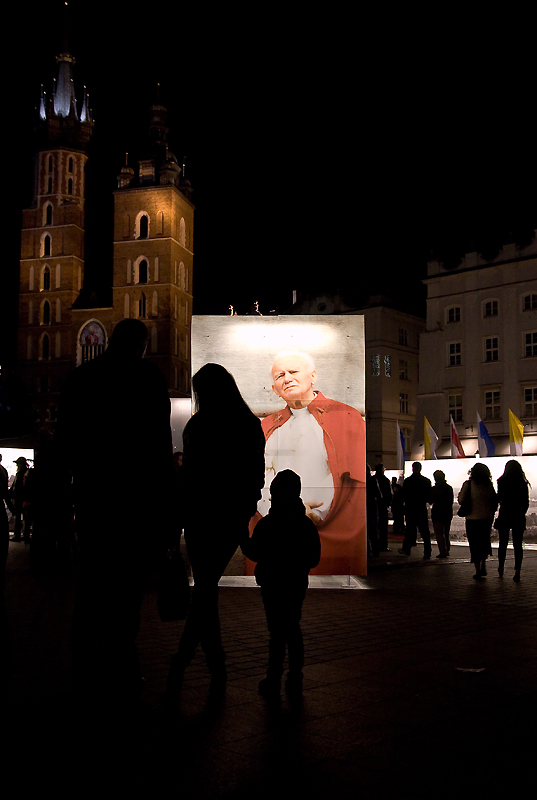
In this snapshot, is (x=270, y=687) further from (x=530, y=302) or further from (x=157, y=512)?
(x=530, y=302)

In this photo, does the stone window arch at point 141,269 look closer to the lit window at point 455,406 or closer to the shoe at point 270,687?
the lit window at point 455,406

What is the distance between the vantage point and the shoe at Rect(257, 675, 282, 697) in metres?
5.40

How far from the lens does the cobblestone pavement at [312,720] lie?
3.79 meters

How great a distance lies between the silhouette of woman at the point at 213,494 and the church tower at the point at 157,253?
81.8 metres

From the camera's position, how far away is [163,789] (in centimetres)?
364

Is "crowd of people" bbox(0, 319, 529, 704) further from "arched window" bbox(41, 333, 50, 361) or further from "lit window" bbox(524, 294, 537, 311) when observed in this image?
"arched window" bbox(41, 333, 50, 361)

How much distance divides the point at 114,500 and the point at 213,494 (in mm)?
919

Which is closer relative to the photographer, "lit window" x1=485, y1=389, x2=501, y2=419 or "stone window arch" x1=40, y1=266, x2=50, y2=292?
"lit window" x1=485, y1=389, x2=501, y2=419

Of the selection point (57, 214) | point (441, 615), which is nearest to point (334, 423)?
point (441, 615)

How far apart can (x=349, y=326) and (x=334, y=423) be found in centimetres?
126

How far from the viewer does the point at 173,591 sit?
16.4 ft

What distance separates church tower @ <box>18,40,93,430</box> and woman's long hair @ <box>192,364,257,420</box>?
8812cm

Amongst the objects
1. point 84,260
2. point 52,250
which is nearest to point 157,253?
point 84,260

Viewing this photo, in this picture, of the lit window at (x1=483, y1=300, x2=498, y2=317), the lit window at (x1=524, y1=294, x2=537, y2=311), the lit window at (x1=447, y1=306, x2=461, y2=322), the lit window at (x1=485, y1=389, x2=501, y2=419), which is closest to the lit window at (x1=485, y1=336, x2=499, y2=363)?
the lit window at (x1=483, y1=300, x2=498, y2=317)
